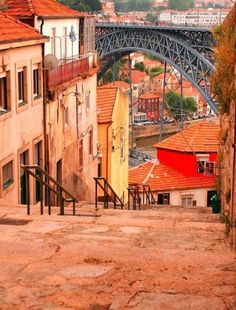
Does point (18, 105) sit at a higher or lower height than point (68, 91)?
higher

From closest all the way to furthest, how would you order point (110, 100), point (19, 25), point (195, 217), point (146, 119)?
point (195, 217) → point (19, 25) → point (110, 100) → point (146, 119)

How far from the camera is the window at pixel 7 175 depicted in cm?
1183

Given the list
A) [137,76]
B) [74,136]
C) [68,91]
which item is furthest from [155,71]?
[68,91]

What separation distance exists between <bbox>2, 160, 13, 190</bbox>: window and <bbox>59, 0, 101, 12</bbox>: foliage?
83.5m

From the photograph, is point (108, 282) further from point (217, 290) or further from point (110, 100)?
point (110, 100)

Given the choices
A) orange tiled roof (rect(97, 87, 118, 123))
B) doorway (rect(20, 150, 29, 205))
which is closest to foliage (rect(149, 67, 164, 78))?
orange tiled roof (rect(97, 87, 118, 123))

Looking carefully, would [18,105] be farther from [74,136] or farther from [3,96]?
[74,136]

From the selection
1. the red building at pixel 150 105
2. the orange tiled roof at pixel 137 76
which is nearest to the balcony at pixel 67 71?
the red building at pixel 150 105

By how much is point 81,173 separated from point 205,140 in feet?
33.7

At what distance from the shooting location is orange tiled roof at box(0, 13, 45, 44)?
11570 mm

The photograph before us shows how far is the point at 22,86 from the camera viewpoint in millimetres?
12852

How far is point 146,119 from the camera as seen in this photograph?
93812mm

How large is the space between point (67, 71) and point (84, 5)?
8356cm

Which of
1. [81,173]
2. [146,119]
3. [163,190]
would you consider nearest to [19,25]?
[81,173]
